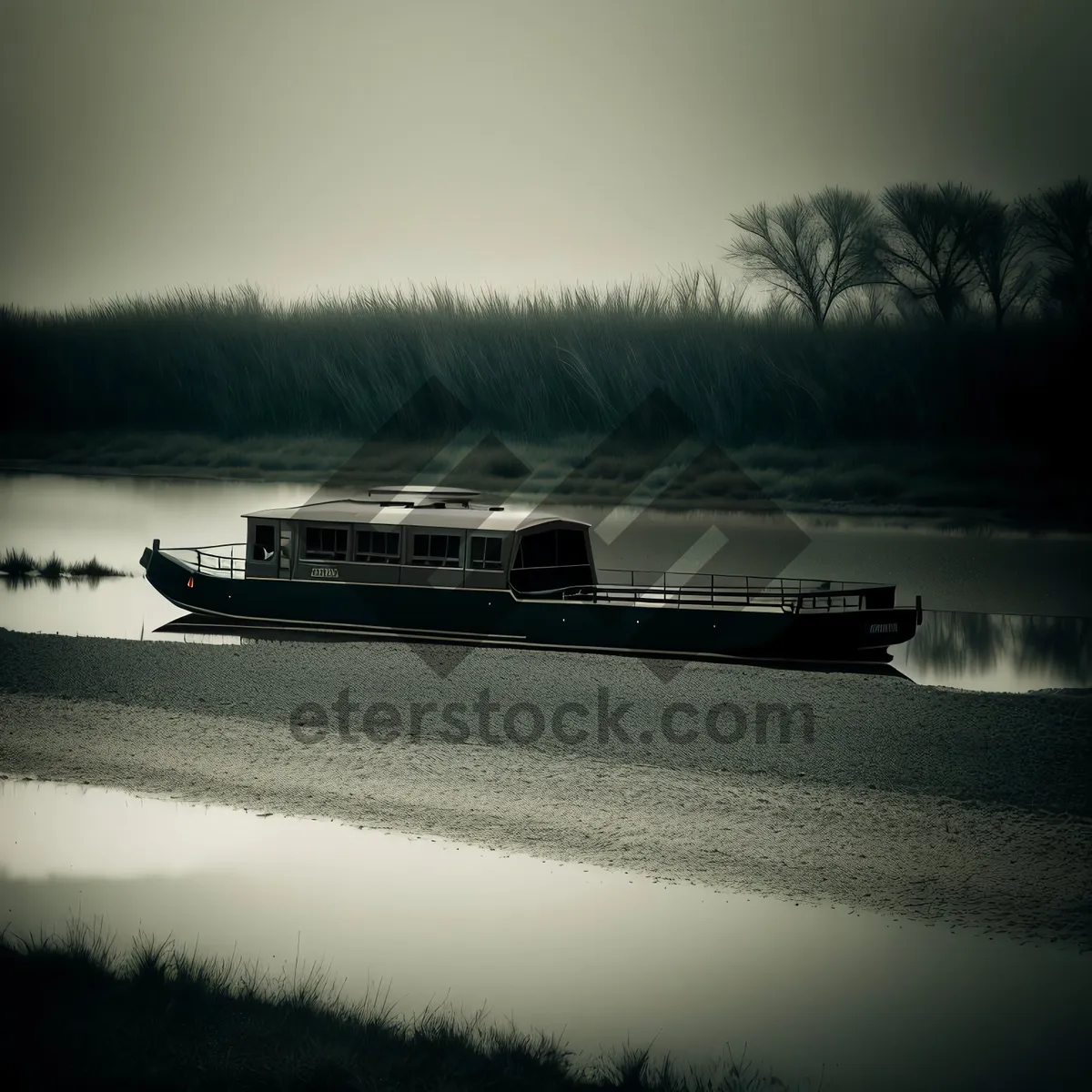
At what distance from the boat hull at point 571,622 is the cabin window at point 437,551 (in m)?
0.26

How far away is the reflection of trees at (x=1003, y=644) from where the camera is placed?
471 inches

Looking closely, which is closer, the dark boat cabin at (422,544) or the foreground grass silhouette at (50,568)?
the dark boat cabin at (422,544)

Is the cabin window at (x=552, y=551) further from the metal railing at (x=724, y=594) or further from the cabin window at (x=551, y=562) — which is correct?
the metal railing at (x=724, y=594)

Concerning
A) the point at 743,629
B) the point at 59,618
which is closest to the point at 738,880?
the point at 743,629

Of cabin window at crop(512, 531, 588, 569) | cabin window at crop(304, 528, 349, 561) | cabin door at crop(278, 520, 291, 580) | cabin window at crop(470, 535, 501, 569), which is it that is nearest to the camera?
cabin window at crop(470, 535, 501, 569)

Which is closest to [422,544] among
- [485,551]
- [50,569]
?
[485,551]

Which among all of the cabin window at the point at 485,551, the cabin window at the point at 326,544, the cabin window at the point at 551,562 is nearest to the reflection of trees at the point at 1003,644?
the cabin window at the point at 551,562

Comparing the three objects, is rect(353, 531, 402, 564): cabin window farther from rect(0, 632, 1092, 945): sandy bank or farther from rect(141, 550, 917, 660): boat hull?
rect(0, 632, 1092, 945): sandy bank

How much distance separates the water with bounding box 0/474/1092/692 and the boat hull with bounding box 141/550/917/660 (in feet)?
2.54

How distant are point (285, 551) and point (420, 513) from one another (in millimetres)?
1508

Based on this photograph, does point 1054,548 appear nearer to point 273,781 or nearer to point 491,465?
point 491,465

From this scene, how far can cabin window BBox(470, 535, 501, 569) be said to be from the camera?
11.8 m

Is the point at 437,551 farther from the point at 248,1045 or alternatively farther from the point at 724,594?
the point at 248,1045

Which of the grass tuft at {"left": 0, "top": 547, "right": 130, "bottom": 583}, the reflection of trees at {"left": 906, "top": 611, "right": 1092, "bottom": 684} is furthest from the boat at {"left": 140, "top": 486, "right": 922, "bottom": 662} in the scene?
the grass tuft at {"left": 0, "top": 547, "right": 130, "bottom": 583}
